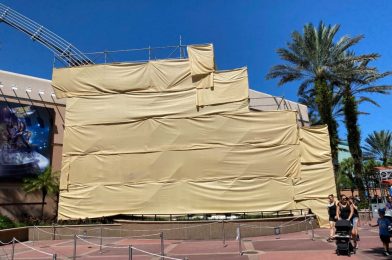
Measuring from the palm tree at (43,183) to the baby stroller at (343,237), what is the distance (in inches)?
653

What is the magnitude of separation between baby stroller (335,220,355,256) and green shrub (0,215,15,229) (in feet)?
51.1

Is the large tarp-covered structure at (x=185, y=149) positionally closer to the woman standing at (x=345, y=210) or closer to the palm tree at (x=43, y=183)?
the palm tree at (x=43, y=183)

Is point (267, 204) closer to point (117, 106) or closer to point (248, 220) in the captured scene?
point (248, 220)

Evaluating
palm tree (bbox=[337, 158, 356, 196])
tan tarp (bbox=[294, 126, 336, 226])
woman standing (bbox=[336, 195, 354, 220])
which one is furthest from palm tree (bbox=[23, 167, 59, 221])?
palm tree (bbox=[337, 158, 356, 196])

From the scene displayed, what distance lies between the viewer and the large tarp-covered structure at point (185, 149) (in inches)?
758

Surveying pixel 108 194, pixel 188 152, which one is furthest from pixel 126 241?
pixel 188 152

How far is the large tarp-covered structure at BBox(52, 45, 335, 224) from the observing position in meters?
19.3

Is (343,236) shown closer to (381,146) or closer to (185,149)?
(185,149)

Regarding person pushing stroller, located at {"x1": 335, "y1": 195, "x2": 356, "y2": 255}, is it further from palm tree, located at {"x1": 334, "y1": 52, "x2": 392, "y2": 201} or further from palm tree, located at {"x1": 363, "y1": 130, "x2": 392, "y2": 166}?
palm tree, located at {"x1": 363, "y1": 130, "x2": 392, "y2": 166}

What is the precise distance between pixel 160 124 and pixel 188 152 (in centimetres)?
209

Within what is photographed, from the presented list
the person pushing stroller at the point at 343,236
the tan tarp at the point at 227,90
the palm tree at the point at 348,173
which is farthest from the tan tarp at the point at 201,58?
the palm tree at the point at 348,173

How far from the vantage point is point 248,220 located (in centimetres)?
1689

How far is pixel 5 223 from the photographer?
1950cm

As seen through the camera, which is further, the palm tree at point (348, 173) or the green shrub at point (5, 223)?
the palm tree at point (348, 173)
